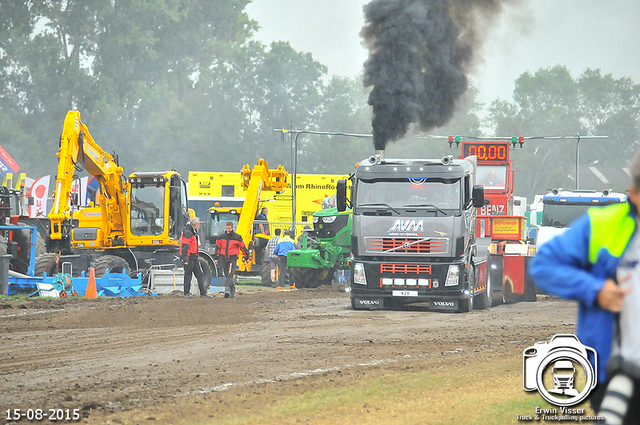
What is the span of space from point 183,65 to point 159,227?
58.2 m

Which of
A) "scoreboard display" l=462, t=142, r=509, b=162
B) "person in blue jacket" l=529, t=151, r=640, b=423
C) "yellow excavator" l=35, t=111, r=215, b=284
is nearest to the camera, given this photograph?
"person in blue jacket" l=529, t=151, r=640, b=423

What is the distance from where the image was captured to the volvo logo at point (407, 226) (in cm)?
1583

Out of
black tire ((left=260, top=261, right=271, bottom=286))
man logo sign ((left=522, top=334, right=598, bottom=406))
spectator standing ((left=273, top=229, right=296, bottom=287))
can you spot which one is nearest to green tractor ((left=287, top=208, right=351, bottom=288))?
spectator standing ((left=273, top=229, right=296, bottom=287))

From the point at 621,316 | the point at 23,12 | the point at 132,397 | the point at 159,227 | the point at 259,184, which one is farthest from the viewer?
the point at 23,12

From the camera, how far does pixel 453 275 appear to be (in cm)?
1582

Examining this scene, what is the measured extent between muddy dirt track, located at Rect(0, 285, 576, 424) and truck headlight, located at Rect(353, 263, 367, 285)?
629 mm

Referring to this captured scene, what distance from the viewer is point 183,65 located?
256ft

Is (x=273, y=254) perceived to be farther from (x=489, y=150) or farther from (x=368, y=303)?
(x=368, y=303)

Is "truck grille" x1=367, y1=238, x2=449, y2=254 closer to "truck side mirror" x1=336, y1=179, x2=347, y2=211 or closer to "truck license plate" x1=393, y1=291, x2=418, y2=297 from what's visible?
"truck license plate" x1=393, y1=291, x2=418, y2=297

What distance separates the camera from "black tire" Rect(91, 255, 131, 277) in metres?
20.7

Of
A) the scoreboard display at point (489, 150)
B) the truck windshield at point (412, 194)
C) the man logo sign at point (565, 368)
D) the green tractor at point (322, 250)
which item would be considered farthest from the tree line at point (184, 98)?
the man logo sign at point (565, 368)

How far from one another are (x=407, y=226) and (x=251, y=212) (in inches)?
387

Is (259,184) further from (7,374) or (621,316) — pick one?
(621,316)

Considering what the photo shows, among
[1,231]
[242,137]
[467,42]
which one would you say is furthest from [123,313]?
[242,137]
